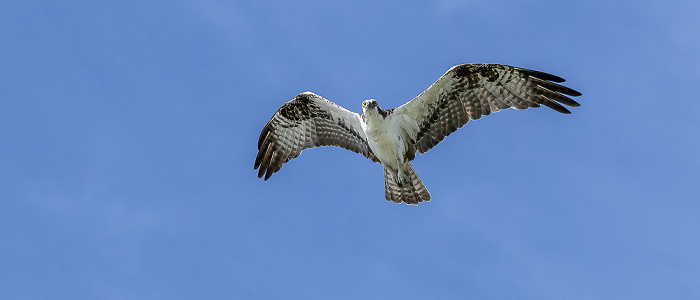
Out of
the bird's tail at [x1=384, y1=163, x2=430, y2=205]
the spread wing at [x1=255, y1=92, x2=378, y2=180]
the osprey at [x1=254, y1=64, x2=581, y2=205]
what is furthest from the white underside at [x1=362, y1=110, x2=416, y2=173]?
the spread wing at [x1=255, y1=92, x2=378, y2=180]

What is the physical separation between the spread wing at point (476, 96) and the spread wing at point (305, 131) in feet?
3.88

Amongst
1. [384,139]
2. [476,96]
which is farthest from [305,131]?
[476,96]

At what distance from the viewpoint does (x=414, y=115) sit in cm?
1595

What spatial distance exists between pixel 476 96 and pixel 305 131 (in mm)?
3473

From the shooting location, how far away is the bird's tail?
16281 millimetres

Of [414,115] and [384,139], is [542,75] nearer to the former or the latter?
[414,115]

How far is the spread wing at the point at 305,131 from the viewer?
16.5 m

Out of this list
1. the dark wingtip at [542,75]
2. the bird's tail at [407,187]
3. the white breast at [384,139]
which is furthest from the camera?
the bird's tail at [407,187]

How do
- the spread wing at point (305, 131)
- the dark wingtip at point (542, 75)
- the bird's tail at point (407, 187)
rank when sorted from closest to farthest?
the dark wingtip at point (542, 75) → the bird's tail at point (407, 187) → the spread wing at point (305, 131)

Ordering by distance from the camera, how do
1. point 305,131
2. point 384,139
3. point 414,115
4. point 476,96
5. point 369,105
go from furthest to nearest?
point 305,131
point 414,115
point 476,96
point 384,139
point 369,105

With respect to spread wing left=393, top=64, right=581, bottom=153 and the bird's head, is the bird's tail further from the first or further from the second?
the bird's head

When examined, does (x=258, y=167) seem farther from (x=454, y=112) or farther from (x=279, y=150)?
(x=454, y=112)

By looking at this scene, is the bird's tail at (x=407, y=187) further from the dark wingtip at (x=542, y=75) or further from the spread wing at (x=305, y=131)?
the dark wingtip at (x=542, y=75)

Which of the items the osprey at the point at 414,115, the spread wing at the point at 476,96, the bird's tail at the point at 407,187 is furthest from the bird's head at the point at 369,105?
the bird's tail at the point at 407,187
